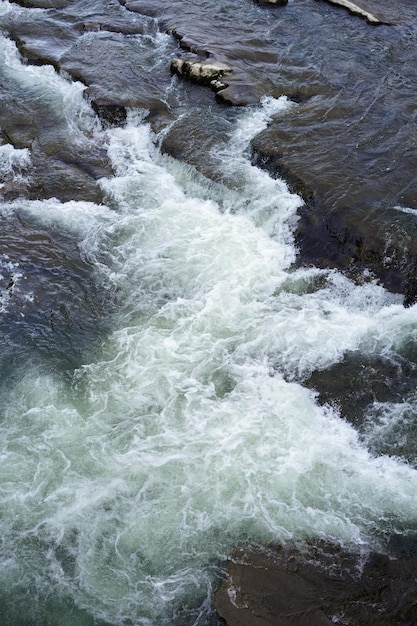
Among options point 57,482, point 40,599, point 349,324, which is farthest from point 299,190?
point 40,599

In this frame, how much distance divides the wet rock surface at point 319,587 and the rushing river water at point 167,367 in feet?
0.54

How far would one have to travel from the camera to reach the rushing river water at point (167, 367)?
5.93 metres

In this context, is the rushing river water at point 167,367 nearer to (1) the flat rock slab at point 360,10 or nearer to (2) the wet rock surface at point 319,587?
(2) the wet rock surface at point 319,587

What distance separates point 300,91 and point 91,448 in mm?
8050

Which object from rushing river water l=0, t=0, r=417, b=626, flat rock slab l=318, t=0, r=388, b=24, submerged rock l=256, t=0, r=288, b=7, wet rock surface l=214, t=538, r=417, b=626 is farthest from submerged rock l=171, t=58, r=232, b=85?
wet rock surface l=214, t=538, r=417, b=626

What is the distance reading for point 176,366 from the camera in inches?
296

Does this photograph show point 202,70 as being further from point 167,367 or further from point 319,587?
point 319,587

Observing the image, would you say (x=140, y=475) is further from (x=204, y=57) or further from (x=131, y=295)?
(x=204, y=57)

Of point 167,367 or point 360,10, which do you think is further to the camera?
point 360,10

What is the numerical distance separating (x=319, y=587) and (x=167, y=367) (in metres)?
3.06

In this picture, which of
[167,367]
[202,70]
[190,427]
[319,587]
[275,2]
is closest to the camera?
[319,587]

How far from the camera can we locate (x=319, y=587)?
5570mm

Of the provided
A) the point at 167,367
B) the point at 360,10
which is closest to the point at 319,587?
the point at 167,367

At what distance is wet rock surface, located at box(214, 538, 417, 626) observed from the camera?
5.39 meters
